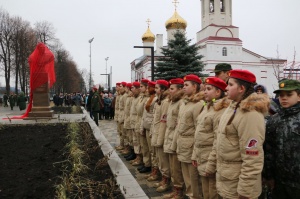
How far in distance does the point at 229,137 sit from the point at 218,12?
45153 mm

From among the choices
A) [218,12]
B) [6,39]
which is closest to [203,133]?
[218,12]

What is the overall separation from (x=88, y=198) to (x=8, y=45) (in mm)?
48497

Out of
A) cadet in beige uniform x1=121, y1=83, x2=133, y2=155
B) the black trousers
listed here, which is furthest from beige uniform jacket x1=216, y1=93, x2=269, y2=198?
cadet in beige uniform x1=121, y1=83, x2=133, y2=155

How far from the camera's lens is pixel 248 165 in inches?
119

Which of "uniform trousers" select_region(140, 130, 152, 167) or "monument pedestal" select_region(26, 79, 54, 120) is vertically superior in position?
"monument pedestal" select_region(26, 79, 54, 120)

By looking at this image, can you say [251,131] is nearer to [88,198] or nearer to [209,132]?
[209,132]

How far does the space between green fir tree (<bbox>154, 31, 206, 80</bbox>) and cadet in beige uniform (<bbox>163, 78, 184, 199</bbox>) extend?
1416 cm

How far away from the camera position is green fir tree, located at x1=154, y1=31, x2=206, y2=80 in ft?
64.8

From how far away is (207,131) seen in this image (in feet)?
13.3

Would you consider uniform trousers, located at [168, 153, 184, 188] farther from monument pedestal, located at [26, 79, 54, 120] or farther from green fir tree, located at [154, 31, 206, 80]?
green fir tree, located at [154, 31, 206, 80]

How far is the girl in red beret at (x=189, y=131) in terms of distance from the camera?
4.71 m

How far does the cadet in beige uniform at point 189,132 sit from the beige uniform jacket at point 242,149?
1.34 m

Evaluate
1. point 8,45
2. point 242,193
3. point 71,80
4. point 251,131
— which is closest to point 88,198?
point 242,193

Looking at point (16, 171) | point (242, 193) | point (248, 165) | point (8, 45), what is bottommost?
point (16, 171)
